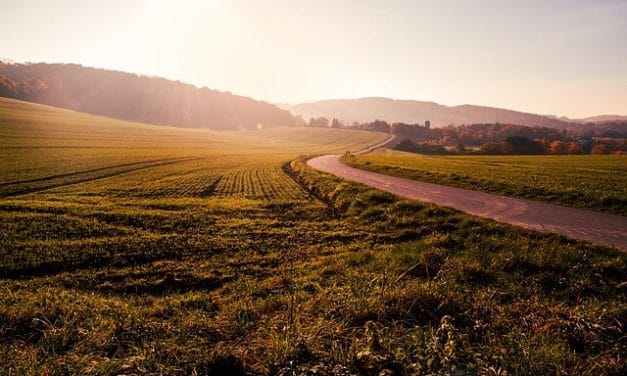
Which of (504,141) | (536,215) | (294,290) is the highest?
(504,141)

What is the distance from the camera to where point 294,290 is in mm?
9414

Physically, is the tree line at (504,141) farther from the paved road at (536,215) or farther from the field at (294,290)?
the field at (294,290)

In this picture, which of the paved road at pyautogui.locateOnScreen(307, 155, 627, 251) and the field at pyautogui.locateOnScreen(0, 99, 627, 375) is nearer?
the field at pyautogui.locateOnScreen(0, 99, 627, 375)

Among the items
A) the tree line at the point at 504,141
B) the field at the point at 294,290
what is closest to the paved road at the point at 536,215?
the field at the point at 294,290

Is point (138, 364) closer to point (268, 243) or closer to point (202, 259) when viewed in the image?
point (202, 259)

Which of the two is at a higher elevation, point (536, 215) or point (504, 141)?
point (504, 141)

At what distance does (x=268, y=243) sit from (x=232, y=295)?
5206mm

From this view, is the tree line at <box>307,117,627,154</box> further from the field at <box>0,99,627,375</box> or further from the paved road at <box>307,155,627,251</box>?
the field at <box>0,99,627,375</box>

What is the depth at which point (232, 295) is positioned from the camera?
993cm

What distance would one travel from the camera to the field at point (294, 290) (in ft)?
15.0

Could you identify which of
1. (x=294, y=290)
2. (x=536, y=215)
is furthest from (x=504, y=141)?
(x=294, y=290)

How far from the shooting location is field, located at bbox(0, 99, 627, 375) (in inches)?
181

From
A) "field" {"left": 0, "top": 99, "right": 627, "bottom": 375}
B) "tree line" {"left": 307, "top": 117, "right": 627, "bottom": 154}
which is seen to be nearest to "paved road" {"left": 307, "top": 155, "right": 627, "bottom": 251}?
"field" {"left": 0, "top": 99, "right": 627, "bottom": 375}

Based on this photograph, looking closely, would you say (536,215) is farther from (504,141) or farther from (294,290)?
(504,141)
